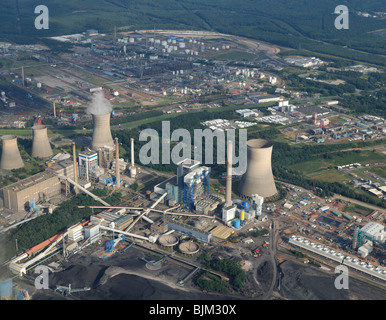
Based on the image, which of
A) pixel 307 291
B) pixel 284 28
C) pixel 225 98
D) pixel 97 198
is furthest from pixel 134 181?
pixel 284 28

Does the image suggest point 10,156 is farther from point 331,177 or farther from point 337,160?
point 337,160

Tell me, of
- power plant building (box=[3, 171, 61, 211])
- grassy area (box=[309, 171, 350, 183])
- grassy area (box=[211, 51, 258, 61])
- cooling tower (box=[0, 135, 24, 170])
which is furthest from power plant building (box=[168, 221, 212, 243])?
grassy area (box=[211, 51, 258, 61])

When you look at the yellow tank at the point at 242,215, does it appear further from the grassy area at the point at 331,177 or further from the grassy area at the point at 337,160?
the grassy area at the point at 337,160

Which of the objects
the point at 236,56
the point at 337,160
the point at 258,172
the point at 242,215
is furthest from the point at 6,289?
the point at 236,56

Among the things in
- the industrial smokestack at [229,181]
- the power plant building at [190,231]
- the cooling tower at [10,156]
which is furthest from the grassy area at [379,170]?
the cooling tower at [10,156]

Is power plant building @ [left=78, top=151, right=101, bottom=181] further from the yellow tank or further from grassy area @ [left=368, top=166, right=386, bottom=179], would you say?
grassy area @ [left=368, top=166, right=386, bottom=179]

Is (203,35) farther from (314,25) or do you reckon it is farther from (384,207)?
(384,207)
